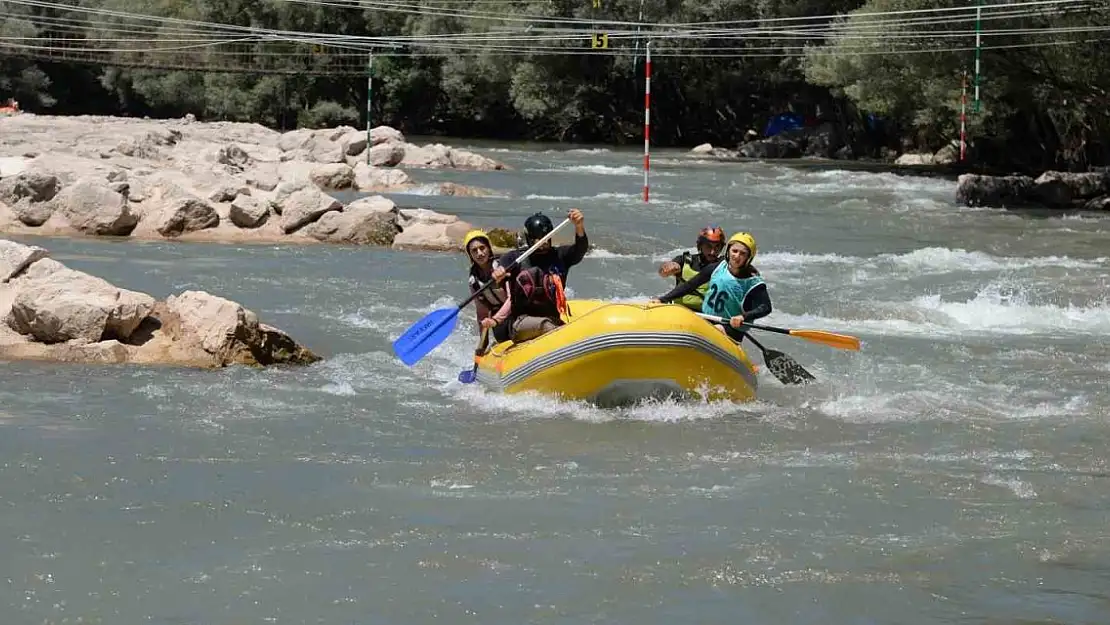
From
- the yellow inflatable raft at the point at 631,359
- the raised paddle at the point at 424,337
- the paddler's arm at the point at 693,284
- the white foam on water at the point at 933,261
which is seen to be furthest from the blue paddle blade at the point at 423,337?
the white foam on water at the point at 933,261

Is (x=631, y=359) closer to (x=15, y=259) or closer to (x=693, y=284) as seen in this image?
(x=693, y=284)

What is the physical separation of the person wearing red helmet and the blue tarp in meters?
36.5

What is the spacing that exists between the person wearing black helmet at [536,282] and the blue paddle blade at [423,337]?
652mm

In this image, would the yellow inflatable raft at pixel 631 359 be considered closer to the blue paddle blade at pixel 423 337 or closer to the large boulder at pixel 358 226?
the blue paddle blade at pixel 423 337

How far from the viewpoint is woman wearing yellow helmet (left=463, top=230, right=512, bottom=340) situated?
9.23 meters

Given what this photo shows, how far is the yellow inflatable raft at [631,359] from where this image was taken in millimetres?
8461

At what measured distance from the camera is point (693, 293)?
959 cm

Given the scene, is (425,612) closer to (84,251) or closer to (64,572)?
(64,572)

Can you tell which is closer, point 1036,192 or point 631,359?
point 631,359

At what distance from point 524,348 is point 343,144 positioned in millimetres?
25533

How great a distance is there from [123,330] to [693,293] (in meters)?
3.65

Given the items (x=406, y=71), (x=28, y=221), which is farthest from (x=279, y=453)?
(x=406, y=71)

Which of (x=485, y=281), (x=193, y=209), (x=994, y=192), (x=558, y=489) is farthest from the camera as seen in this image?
(x=994, y=192)

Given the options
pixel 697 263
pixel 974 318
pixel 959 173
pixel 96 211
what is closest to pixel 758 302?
pixel 697 263
